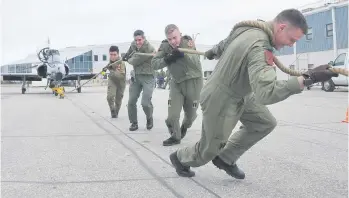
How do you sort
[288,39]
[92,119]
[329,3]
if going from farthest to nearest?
1. [329,3]
2. [92,119]
3. [288,39]

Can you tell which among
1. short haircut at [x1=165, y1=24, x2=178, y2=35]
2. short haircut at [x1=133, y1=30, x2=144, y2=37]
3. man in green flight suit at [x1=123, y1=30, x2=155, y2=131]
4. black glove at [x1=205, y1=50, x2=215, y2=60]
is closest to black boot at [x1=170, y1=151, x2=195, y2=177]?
black glove at [x1=205, y1=50, x2=215, y2=60]

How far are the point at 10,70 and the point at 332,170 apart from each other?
92.7 metres

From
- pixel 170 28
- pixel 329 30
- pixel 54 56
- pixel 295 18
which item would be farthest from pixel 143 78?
pixel 329 30

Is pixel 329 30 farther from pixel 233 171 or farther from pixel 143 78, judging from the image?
pixel 233 171

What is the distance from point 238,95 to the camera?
322cm

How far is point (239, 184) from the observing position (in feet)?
12.0

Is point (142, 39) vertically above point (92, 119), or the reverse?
point (142, 39)

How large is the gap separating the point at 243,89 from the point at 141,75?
4.23 m

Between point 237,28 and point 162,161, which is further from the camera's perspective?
point 162,161

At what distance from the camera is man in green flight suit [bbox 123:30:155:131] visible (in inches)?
276

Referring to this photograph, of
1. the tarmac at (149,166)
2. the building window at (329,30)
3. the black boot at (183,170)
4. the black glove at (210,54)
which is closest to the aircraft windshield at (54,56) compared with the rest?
the tarmac at (149,166)

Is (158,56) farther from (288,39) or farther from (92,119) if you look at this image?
(92,119)

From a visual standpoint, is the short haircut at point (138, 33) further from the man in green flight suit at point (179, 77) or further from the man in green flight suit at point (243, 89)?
the man in green flight suit at point (243, 89)

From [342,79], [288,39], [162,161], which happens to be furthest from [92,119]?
[342,79]
